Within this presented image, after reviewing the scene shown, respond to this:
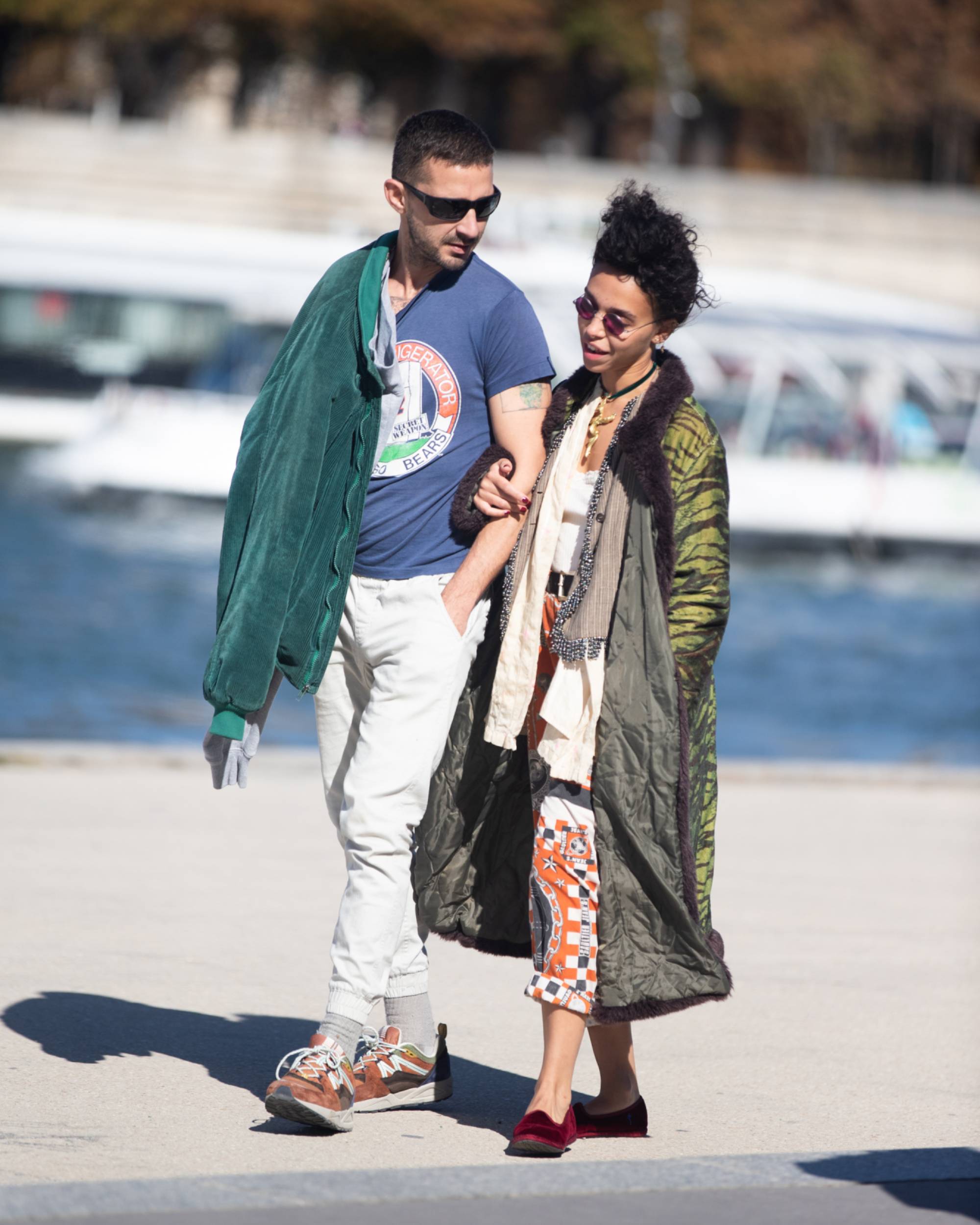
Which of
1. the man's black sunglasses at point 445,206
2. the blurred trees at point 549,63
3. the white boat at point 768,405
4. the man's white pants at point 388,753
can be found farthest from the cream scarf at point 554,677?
the blurred trees at point 549,63

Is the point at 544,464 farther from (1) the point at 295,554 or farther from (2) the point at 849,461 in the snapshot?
(2) the point at 849,461

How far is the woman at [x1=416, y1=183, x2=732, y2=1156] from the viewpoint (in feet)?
12.0

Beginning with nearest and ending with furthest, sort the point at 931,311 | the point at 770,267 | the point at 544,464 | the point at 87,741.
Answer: the point at 544,464
the point at 87,741
the point at 931,311
the point at 770,267

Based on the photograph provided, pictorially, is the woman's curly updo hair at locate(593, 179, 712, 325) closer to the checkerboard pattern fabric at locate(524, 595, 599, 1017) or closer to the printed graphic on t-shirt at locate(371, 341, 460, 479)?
the printed graphic on t-shirt at locate(371, 341, 460, 479)

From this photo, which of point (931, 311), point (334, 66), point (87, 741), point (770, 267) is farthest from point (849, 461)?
point (334, 66)

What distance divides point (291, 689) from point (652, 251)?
11777 mm

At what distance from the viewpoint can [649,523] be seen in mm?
3668

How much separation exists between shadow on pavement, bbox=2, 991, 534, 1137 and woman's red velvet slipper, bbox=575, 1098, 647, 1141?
151 millimetres

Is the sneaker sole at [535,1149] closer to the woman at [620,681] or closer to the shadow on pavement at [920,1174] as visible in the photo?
the woman at [620,681]

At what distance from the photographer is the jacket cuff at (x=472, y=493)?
391 cm

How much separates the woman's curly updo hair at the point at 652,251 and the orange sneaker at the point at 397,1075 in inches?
63.7

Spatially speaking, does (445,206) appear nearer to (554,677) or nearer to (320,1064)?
(554,677)

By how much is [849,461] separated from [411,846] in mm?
29252

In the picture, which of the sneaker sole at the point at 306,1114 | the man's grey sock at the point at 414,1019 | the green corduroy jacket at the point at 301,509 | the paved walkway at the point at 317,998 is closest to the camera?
the sneaker sole at the point at 306,1114
